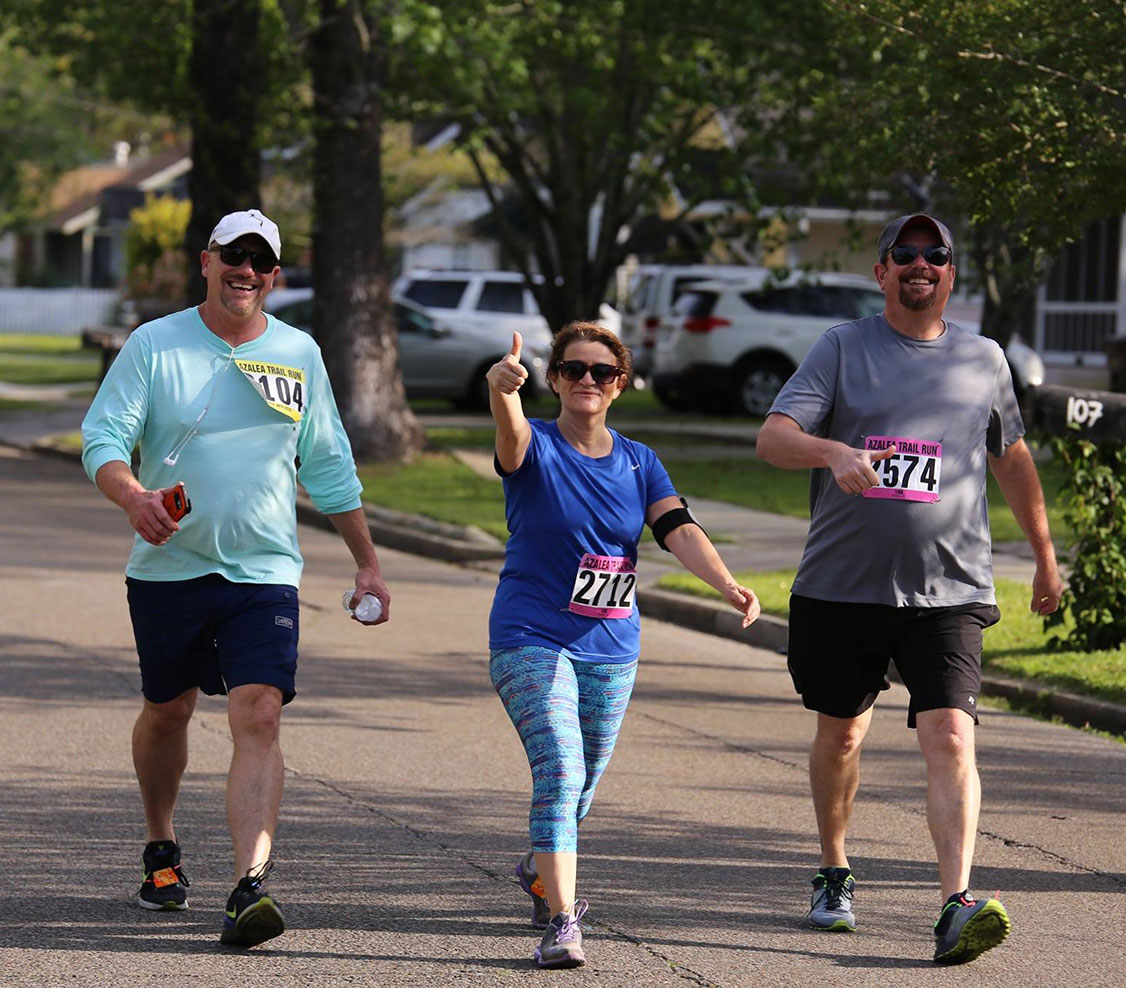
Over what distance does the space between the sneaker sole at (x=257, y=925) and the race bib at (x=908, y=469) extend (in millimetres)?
1962

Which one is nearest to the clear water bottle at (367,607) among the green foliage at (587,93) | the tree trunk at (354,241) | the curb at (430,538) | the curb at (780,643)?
the curb at (780,643)

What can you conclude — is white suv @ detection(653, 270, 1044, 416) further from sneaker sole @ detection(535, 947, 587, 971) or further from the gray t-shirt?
sneaker sole @ detection(535, 947, 587, 971)

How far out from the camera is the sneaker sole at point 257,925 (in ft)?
16.7

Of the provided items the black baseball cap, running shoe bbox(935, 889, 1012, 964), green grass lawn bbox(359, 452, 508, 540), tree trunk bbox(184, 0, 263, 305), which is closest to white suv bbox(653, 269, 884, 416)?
green grass lawn bbox(359, 452, 508, 540)

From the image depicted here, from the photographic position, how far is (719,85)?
23.1 metres

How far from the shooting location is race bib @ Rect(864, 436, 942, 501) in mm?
5434

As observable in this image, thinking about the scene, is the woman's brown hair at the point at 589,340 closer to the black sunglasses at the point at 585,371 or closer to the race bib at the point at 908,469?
the black sunglasses at the point at 585,371

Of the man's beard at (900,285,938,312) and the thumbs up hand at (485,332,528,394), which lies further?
the man's beard at (900,285,938,312)

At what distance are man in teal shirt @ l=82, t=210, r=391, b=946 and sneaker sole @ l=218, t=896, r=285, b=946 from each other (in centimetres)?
4

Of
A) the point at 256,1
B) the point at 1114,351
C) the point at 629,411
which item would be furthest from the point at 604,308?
the point at 256,1

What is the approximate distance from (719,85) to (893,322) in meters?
18.1

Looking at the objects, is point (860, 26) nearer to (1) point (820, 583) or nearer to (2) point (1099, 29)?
(2) point (1099, 29)

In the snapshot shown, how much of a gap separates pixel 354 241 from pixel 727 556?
23.4 feet

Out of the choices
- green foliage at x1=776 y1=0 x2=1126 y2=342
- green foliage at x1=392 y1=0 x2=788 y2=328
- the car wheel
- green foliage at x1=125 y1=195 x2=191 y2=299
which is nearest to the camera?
green foliage at x1=776 y1=0 x2=1126 y2=342
